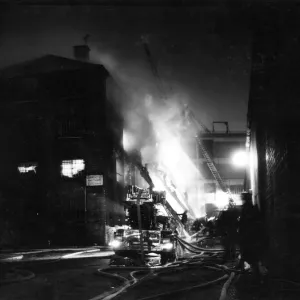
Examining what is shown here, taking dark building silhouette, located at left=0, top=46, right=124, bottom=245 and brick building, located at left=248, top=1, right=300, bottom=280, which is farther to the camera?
dark building silhouette, located at left=0, top=46, right=124, bottom=245

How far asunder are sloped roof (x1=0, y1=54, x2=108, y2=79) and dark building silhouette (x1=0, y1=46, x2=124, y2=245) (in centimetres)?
8

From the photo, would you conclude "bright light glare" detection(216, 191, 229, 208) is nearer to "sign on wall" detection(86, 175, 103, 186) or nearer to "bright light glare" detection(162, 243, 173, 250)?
"sign on wall" detection(86, 175, 103, 186)

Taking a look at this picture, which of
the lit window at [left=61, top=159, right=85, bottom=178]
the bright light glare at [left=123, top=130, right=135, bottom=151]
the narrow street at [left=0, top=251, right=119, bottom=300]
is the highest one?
the bright light glare at [left=123, top=130, right=135, bottom=151]

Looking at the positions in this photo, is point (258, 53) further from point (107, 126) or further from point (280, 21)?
point (107, 126)

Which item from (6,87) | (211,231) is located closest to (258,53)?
(211,231)

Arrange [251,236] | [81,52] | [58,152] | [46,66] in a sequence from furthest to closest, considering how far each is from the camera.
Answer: [81,52] → [46,66] → [58,152] → [251,236]

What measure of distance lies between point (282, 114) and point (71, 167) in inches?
946

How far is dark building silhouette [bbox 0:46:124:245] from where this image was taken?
108 feet

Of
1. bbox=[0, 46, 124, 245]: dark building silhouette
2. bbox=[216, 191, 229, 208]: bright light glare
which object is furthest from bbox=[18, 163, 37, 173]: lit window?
bbox=[216, 191, 229, 208]: bright light glare

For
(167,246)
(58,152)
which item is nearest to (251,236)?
(167,246)

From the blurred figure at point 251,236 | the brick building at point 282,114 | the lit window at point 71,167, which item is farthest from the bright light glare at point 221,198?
the blurred figure at point 251,236

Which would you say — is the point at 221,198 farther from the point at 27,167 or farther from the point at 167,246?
the point at 167,246

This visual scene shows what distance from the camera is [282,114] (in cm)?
1146

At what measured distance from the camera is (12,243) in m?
33.1
